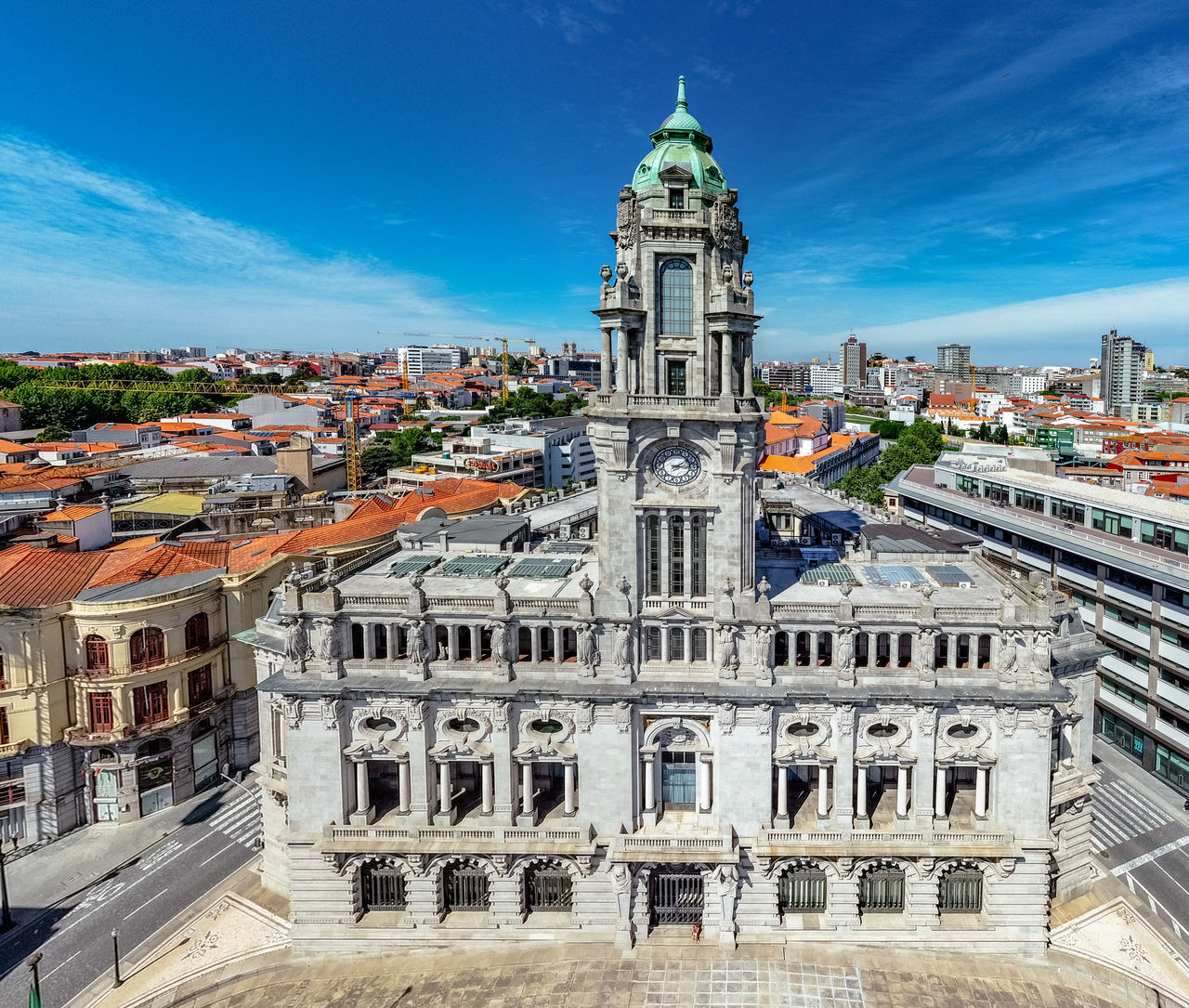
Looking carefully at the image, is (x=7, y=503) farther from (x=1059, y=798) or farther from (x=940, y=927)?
(x=1059, y=798)

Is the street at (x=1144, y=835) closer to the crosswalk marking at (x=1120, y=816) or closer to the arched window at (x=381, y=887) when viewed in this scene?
the crosswalk marking at (x=1120, y=816)

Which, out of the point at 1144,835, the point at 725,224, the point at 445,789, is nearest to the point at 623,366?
the point at 725,224

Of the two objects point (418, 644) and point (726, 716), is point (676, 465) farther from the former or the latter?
point (418, 644)

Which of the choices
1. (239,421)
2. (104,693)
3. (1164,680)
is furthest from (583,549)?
(239,421)

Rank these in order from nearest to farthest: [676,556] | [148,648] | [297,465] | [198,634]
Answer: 1. [676,556]
2. [148,648]
3. [198,634]
4. [297,465]

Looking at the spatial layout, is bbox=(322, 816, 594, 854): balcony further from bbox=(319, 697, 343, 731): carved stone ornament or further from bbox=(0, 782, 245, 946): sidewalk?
bbox=(0, 782, 245, 946): sidewalk

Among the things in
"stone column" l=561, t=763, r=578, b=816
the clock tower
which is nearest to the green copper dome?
the clock tower

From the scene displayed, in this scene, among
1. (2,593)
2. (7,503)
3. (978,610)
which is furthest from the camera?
(7,503)
